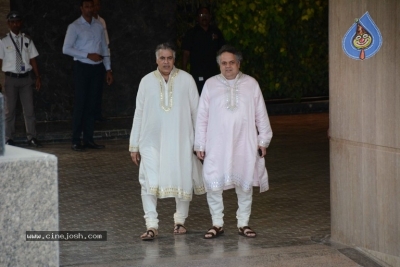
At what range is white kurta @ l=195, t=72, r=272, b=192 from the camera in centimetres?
766

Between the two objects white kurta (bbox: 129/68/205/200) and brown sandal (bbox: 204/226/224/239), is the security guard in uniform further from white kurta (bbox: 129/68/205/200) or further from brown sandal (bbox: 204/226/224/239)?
brown sandal (bbox: 204/226/224/239)

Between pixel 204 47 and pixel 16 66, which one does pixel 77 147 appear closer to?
pixel 16 66

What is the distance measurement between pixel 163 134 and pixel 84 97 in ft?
17.7

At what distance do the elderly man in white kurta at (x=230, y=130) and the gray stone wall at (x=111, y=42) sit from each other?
7.82 meters

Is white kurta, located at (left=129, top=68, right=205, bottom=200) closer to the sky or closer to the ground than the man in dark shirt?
closer to the ground

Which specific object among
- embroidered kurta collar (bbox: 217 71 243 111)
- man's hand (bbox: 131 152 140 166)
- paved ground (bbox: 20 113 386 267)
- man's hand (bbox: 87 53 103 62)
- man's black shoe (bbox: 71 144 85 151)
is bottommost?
paved ground (bbox: 20 113 386 267)

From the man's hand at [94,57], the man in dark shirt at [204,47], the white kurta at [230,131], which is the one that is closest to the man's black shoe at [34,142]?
the man's hand at [94,57]

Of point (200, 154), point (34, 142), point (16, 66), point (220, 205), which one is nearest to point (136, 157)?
point (200, 154)

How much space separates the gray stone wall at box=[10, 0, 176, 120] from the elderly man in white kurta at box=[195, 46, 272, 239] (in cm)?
782

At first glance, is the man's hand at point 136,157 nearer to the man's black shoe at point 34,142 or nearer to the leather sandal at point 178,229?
the leather sandal at point 178,229

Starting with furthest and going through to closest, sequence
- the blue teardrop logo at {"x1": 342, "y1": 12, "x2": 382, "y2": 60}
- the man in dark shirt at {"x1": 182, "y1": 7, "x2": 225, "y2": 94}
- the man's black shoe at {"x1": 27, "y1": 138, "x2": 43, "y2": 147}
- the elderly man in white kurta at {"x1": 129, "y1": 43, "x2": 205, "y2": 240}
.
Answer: the man's black shoe at {"x1": 27, "y1": 138, "x2": 43, "y2": 147}, the man in dark shirt at {"x1": 182, "y1": 7, "x2": 225, "y2": 94}, the elderly man in white kurta at {"x1": 129, "y1": 43, "x2": 205, "y2": 240}, the blue teardrop logo at {"x1": 342, "y1": 12, "x2": 382, "y2": 60}

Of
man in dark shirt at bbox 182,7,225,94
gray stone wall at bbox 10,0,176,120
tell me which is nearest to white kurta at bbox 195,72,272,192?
man in dark shirt at bbox 182,7,225,94

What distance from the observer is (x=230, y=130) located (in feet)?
25.1

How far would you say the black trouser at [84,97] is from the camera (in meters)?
13.0
